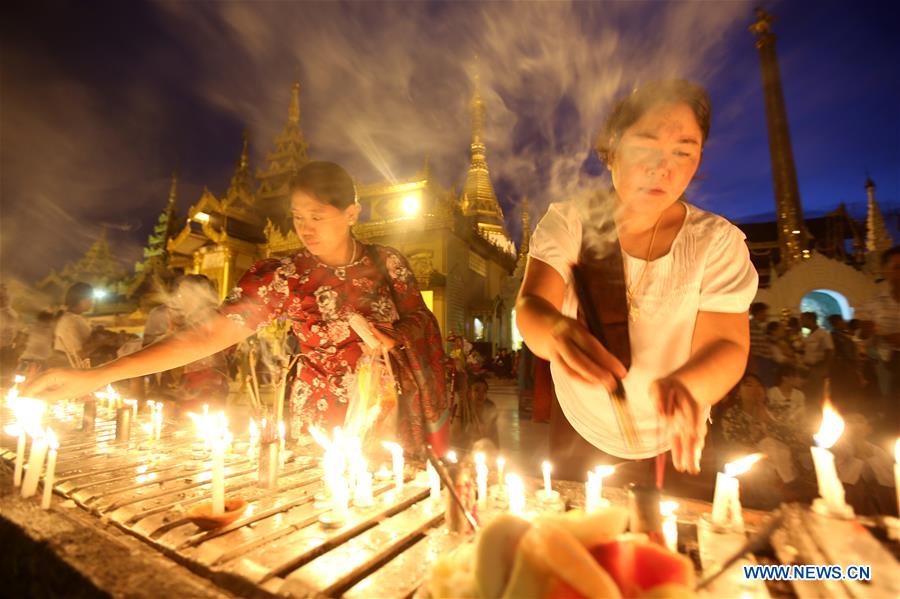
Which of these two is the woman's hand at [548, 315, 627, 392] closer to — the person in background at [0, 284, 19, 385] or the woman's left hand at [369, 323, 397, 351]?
the woman's left hand at [369, 323, 397, 351]

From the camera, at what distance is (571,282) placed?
6.38ft

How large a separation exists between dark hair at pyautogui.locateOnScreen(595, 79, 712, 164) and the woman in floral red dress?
165cm

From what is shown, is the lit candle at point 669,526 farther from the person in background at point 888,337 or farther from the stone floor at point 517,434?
the person in background at point 888,337

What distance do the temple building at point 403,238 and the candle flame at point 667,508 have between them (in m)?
9.47

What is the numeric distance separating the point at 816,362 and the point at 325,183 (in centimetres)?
634

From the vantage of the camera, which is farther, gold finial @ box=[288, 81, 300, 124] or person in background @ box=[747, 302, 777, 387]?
gold finial @ box=[288, 81, 300, 124]

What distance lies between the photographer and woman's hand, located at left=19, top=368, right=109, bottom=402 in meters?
2.09

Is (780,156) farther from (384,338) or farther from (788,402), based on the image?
(384,338)

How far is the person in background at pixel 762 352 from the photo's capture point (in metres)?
4.85

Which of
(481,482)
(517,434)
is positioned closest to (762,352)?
(517,434)

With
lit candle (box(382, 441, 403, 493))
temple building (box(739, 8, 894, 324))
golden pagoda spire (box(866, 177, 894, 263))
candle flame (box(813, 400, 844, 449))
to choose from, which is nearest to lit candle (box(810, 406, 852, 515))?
candle flame (box(813, 400, 844, 449))

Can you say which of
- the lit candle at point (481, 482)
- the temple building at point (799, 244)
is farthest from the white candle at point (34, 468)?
the temple building at point (799, 244)

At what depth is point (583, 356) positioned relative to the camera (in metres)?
1.46

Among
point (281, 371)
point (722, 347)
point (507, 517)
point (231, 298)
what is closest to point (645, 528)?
point (507, 517)
